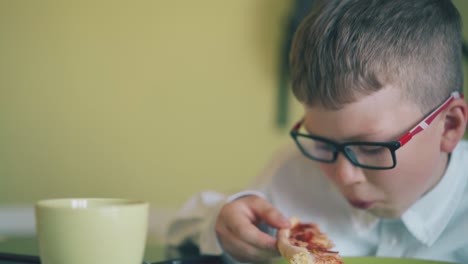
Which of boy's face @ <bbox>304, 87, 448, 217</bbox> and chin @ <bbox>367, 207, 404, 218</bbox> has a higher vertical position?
boy's face @ <bbox>304, 87, 448, 217</bbox>

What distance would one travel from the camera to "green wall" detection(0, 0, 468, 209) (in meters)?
1.80

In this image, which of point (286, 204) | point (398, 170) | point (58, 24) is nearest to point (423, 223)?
point (398, 170)

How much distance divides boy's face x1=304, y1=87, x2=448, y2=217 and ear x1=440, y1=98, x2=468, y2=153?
0.05 feet

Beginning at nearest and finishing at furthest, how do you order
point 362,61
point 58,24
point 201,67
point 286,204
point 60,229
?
point 60,229 < point 362,61 < point 286,204 < point 58,24 < point 201,67

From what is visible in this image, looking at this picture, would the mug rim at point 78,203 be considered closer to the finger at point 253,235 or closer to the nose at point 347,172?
the finger at point 253,235

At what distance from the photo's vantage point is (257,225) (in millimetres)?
787

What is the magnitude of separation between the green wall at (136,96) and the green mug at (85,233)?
139 cm

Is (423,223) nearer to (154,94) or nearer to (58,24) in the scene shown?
(154,94)

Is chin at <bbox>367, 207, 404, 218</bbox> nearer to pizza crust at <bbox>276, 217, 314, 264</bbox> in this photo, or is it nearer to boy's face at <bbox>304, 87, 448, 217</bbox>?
boy's face at <bbox>304, 87, 448, 217</bbox>

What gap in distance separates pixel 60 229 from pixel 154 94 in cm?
143

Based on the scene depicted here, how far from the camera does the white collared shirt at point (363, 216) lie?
0.85m

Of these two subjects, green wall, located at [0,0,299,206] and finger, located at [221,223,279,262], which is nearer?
finger, located at [221,223,279,262]

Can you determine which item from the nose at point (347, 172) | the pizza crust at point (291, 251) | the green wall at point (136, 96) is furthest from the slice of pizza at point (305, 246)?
the green wall at point (136, 96)

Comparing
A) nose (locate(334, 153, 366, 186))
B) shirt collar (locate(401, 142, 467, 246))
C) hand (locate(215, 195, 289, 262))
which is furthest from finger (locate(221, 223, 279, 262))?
shirt collar (locate(401, 142, 467, 246))
